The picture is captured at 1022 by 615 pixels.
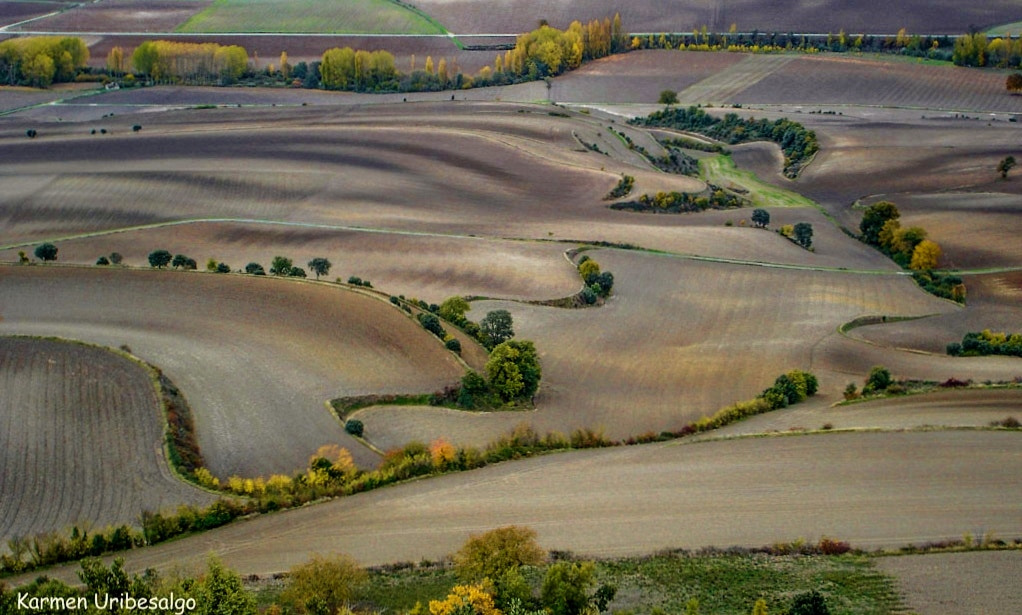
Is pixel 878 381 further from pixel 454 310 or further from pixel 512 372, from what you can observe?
pixel 454 310

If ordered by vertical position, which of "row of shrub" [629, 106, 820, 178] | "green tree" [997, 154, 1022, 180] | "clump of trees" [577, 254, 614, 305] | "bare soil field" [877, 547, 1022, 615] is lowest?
"bare soil field" [877, 547, 1022, 615]

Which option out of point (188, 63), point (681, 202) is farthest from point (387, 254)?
point (188, 63)

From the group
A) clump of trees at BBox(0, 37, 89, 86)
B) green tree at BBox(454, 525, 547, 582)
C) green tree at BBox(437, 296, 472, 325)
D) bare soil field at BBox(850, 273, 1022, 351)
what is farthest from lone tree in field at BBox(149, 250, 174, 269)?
clump of trees at BBox(0, 37, 89, 86)

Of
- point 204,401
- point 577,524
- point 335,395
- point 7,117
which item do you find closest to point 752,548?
point 577,524

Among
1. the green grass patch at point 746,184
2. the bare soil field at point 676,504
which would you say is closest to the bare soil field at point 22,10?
the green grass patch at point 746,184

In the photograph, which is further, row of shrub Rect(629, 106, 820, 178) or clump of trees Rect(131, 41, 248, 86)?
clump of trees Rect(131, 41, 248, 86)

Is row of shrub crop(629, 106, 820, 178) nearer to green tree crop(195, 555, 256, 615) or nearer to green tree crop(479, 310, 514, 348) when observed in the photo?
green tree crop(479, 310, 514, 348)

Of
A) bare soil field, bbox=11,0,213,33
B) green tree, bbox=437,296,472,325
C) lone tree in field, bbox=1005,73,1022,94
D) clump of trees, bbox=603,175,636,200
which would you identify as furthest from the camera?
bare soil field, bbox=11,0,213,33

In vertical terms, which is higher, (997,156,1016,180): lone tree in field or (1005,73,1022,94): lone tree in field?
(1005,73,1022,94): lone tree in field
